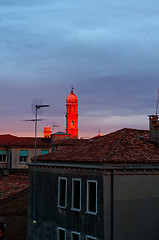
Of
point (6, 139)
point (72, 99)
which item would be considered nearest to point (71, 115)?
point (72, 99)

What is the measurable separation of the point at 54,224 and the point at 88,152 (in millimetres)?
5007

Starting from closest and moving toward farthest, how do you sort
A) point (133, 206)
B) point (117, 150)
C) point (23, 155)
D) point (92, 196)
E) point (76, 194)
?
1. point (133, 206)
2. point (92, 196)
3. point (117, 150)
4. point (76, 194)
5. point (23, 155)

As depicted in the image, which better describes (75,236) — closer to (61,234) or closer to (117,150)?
(61,234)

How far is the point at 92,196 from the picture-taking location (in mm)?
19094

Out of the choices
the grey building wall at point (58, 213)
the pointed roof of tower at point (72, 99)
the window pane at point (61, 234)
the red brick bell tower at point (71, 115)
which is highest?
the pointed roof of tower at point (72, 99)

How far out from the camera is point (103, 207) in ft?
59.5

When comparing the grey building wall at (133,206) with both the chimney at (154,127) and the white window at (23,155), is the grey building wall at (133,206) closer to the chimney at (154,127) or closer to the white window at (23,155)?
the chimney at (154,127)

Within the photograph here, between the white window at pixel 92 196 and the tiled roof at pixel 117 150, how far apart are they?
1322mm

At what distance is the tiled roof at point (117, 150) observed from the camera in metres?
19.0

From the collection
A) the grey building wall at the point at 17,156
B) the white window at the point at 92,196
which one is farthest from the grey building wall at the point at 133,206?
the grey building wall at the point at 17,156

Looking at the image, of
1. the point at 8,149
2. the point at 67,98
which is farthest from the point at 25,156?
the point at 67,98

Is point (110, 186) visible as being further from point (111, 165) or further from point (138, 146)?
point (138, 146)

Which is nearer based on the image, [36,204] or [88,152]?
[88,152]

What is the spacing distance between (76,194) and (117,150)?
11.4ft
